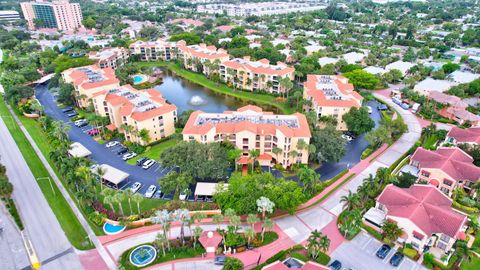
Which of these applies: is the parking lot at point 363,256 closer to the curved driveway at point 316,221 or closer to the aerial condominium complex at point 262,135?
the curved driveway at point 316,221

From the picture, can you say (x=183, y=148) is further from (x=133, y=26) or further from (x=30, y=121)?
(x=133, y=26)

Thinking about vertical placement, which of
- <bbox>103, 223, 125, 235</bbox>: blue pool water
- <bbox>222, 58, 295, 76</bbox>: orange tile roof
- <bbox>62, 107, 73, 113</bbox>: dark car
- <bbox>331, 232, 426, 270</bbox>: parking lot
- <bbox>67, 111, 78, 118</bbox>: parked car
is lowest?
<bbox>331, 232, 426, 270</bbox>: parking lot

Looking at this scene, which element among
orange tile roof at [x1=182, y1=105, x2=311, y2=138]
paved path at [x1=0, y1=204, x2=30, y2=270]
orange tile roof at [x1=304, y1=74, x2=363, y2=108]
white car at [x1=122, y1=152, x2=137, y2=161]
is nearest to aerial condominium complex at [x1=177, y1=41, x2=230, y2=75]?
orange tile roof at [x1=304, y1=74, x2=363, y2=108]

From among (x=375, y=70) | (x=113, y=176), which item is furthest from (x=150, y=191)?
(x=375, y=70)

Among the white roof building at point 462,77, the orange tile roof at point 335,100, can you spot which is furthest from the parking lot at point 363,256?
the white roof building at point 462,77

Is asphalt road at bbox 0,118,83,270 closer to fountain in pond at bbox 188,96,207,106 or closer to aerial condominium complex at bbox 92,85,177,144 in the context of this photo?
aerial condominium complex at bbox 92,85,177,144
